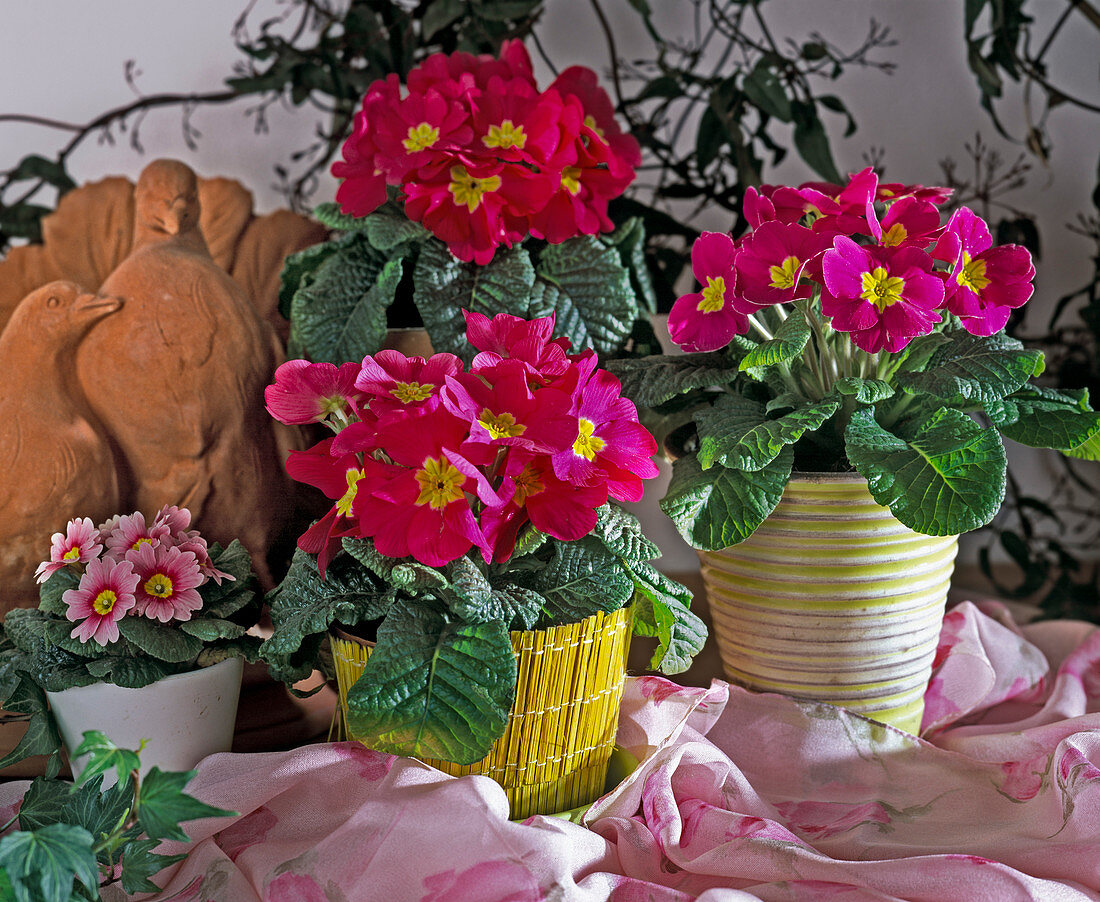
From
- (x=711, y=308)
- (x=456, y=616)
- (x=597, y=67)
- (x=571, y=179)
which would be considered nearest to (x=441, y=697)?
(x=456, y=616)

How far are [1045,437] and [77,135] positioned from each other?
3.68 ft

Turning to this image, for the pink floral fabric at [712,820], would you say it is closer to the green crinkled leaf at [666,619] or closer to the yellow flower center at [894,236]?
the green crinkled leaf at [666,619]

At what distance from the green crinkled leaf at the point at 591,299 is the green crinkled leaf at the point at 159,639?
0.42 m

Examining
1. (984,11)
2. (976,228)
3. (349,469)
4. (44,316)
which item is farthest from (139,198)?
(984,11)

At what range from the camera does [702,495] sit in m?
0.75

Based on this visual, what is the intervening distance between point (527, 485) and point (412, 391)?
109 mm

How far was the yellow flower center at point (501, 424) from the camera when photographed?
0.63 metres

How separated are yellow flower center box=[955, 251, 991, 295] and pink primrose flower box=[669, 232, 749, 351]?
18cm

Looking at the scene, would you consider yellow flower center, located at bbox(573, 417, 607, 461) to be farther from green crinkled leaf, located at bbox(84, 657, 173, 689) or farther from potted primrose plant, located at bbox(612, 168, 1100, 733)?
green crinkled leaf, located at bbox(84, 657, 173, 689)

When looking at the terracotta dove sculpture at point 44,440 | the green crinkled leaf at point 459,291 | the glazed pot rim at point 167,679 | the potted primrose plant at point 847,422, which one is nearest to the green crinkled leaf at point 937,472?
the potted primrose plant at point 847,422

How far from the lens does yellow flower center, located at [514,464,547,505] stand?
0.64m

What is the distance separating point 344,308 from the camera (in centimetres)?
87

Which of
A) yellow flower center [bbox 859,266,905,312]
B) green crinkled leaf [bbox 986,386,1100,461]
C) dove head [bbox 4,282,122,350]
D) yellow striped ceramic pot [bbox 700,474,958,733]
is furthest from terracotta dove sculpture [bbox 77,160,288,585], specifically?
green crinkled leaf [bbox 986,386,1100,461]

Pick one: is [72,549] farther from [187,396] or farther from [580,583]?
[580,583]
